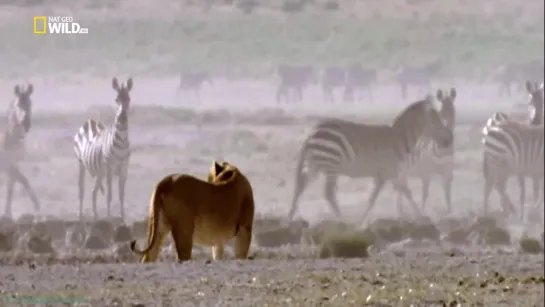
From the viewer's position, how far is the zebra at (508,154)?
32.2 feet

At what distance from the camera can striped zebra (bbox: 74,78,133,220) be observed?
31.6ft

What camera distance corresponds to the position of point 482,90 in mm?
10539

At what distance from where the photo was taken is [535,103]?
9.98 metres

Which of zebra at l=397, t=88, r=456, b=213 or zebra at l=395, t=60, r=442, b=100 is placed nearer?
zebra at l=397, t=88, r=456, b=213

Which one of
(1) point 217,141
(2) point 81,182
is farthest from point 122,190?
(1) point 217,141

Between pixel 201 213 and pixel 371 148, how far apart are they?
452 cm

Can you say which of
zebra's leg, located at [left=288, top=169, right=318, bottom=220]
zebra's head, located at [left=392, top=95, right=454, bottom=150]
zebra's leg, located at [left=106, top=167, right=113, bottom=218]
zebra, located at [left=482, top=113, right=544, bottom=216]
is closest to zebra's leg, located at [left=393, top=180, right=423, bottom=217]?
zebra's head, located at [left=392, top=95, right=454, bottom=150]

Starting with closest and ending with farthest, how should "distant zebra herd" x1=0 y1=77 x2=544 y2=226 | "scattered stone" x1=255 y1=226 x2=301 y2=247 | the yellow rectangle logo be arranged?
the yellow rectangle logo
"scattered stone" x1=255 y1=226 x2=301 y2=247
"distant zebra herd" x1=0 y1=77 x2=544 y2=226

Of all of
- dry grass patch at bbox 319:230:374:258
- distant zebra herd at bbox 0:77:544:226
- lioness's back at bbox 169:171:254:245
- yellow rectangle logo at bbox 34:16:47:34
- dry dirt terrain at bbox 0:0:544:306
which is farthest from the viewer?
distant zebra herd at bbox 0:77:544:226

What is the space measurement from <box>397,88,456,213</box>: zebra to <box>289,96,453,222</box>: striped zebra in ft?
0.18

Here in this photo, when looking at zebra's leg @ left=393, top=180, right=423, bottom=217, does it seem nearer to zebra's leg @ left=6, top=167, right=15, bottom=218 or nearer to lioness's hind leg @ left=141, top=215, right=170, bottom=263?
zebra's leg @ left=6, top=167, right=15, bottom=218

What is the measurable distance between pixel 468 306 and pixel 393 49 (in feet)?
20.2

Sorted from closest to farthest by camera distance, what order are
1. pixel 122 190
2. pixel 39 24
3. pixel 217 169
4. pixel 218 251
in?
1. pixel 218 251
2. pixel 217 169
3. pixel 39 24
4. pixel 122 190

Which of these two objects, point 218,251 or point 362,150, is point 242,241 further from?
point 362,150
